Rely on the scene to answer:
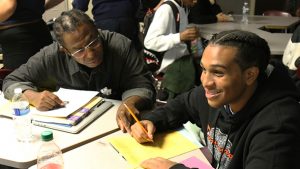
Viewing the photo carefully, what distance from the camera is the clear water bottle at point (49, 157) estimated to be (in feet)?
4.34

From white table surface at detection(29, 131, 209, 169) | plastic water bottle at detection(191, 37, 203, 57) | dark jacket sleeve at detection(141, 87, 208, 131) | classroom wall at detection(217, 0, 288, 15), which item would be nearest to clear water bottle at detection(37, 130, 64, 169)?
white table surface at detection(29, 131, 209, 169)

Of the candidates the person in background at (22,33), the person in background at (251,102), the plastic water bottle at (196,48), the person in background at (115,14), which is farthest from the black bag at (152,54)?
the person in background at (251,102)

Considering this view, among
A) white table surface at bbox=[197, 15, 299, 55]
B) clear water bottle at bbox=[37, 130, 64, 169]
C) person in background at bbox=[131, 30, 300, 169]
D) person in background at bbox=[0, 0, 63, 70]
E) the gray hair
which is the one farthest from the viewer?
white table surface at bbox=[197, 15, 299, 55]

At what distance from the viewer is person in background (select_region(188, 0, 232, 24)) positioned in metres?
4.09

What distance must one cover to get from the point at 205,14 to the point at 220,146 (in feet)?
9.98

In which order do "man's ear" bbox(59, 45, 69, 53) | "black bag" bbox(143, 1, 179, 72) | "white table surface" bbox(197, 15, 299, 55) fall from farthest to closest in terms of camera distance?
"white table surface" bbox(197, 15, 299, 55) → "black bag" bbox(143, 1, 179, 72) → "man's ear" bbox(59, 45, 69, 53)

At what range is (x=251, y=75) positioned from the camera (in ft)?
3.85

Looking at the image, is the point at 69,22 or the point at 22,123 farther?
the point at 69,22

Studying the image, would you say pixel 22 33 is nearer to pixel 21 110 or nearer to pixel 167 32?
pixel 21 110

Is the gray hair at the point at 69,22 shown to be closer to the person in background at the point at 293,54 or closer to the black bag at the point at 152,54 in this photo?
the black bag at the point at 152,54

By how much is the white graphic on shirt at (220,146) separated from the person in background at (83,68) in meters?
0.49

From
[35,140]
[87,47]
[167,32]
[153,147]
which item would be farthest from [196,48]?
[35,140]

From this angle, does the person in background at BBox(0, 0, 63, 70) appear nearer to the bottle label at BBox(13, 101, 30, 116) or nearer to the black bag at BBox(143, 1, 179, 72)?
the bottle label at BBox(13, 101, 30, 116)

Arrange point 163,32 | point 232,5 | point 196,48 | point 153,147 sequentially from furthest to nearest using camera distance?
→ point 232,5
point 196,48
point 163,32
point 153,147
